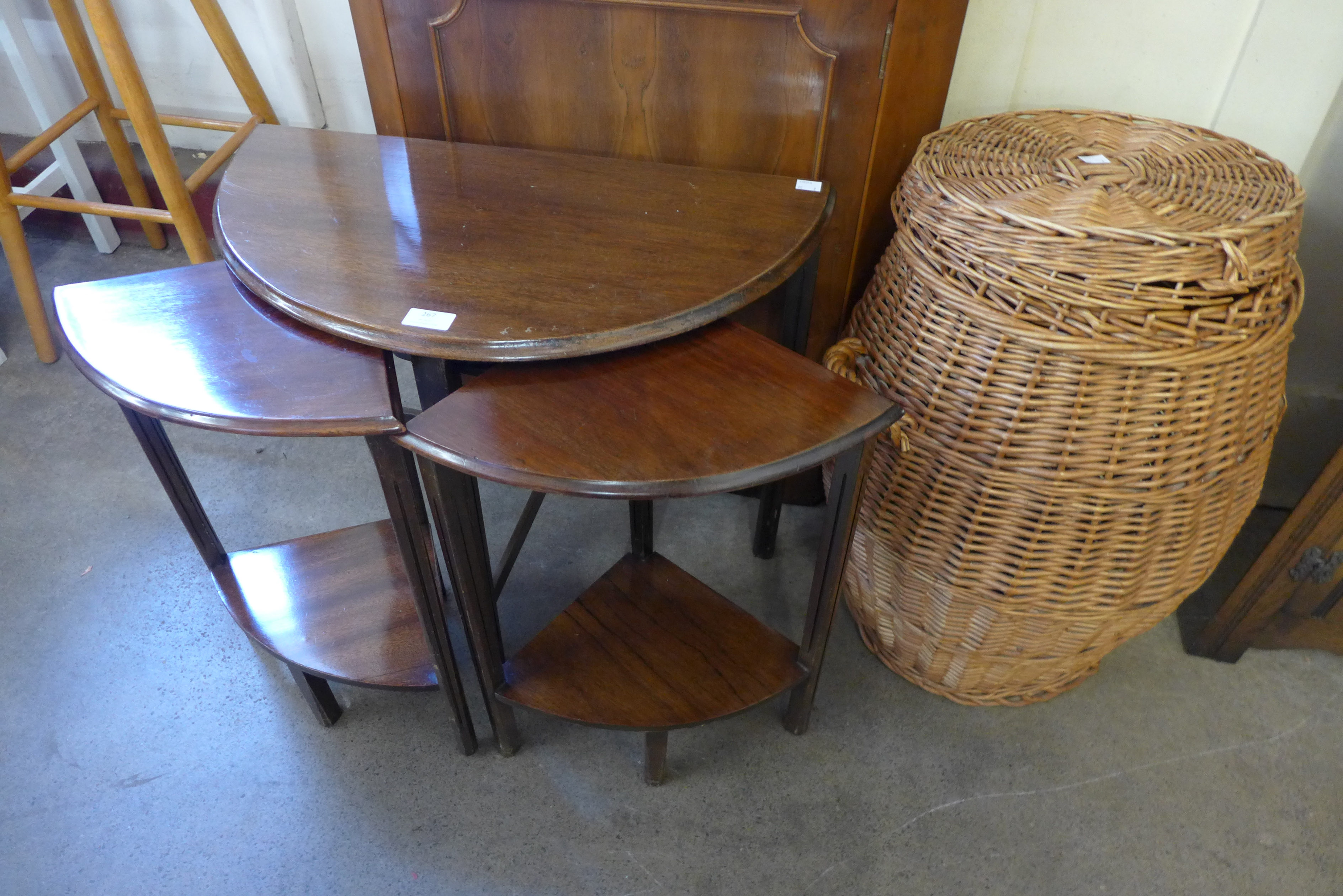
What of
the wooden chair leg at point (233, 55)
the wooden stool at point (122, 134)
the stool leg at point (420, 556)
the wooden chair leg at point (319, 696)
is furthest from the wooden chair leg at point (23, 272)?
the stool leg at point (420, 556)

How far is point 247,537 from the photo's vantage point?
1807 millimetres

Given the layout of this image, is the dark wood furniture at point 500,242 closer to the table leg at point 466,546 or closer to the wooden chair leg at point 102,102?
the table leg at point 466,546

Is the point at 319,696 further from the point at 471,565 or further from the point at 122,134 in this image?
the point at 122,134

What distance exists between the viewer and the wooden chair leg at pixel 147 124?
163 centimetres

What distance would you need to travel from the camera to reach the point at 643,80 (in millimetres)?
1438

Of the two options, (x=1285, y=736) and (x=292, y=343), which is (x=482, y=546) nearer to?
(x=292, y=343)

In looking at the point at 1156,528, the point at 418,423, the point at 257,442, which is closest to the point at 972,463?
the point at 1156,528

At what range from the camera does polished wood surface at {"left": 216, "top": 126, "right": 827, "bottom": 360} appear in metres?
1.06

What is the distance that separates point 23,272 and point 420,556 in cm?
157

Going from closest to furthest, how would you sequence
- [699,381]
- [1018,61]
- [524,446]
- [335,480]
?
[524,446]
[699,381]
[1018,61]
[335,480]

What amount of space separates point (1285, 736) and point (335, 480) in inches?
73.8

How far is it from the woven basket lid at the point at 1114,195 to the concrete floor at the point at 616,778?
82 cm

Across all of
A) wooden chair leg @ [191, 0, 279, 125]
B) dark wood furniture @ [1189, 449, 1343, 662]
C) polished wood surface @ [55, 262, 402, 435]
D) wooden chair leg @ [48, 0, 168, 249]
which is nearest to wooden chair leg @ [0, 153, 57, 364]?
wooden chair leg @ [48, 0, 168, 249]

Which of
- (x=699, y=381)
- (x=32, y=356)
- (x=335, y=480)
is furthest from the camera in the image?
(x=32, y=356)
